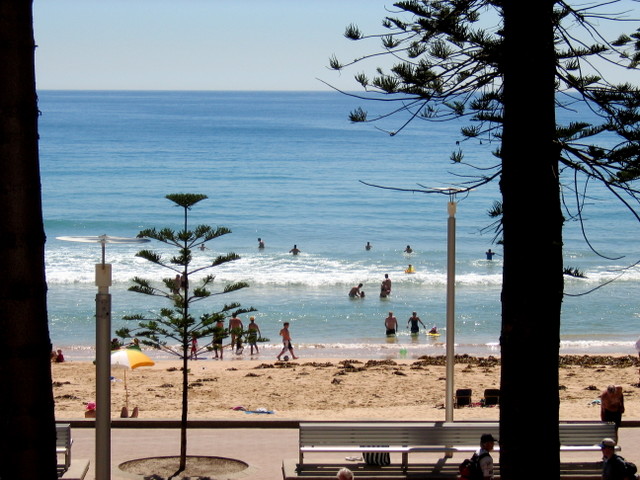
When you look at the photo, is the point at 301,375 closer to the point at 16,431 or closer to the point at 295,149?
the point at 16,431

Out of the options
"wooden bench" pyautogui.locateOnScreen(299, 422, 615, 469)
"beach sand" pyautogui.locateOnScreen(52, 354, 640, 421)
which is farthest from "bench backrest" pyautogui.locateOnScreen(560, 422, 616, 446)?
"beach sand" pyautogui.locateOnScreen(52, 354, 640, 421)

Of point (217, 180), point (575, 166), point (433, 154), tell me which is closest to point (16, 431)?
point (575, 166)

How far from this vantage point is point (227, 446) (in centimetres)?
1171

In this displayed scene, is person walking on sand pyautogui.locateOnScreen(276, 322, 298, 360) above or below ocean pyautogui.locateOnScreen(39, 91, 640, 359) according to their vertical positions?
below

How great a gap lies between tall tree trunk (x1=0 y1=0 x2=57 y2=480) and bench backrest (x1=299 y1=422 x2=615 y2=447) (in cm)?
627

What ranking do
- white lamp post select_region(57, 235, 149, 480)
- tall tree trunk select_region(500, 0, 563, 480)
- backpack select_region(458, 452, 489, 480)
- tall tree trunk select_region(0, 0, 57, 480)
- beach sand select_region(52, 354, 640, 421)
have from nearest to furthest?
tall tree trunk select_region(0, 0, 57, 480)
tall tree trunk select_region(500, 0, 563, 480)
white lamp post select_region(57, 235, 149, 480)
backpack select_region(458, 452, 489, 480)
beach sand select_region(52, 354, 640, 421)

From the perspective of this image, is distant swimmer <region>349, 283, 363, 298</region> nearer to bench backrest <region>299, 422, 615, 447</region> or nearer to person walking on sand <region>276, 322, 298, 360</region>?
person walking on sand <region>276, 322, 298, 360</region>

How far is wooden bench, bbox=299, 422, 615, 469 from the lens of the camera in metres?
9.78

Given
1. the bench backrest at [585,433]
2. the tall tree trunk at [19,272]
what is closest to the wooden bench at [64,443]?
the bench backrest at [585,433]

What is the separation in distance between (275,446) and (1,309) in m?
8.35

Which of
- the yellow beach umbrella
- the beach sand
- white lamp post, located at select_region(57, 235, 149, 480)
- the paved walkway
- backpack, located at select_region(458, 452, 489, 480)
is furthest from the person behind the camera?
the beach sand

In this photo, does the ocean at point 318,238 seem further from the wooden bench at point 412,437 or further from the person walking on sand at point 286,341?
the wooden bench at point 412,437

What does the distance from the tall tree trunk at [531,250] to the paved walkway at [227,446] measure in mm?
4656

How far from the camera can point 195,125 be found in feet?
418
